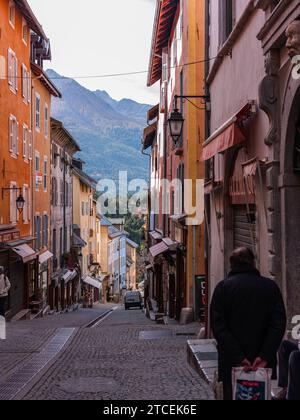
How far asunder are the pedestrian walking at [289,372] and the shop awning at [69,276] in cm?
3838

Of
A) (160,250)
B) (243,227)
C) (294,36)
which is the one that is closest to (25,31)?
(160,250)

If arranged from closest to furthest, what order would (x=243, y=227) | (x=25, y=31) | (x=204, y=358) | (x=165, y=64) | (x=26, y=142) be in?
(x=204, y=358) < (x=243, y=227) < (x=26, y=142) < (x=25, y=31) < (x=165, y=64)

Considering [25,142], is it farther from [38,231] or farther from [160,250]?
[160,250]

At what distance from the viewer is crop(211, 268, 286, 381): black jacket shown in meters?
5.62

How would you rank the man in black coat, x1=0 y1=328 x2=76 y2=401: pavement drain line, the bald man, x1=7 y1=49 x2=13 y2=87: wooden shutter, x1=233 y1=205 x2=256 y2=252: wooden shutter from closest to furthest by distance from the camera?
the man in black coat < the bald man < x1=0 y1=328 x2=76 y2=401: pavement drain line < x1=233 y1=205 x2=256 y2=252: wooden shutter < x1=7 y1=49 x2=13 y2=87: wooden shutter

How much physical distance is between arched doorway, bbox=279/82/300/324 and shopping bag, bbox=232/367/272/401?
9.08ft

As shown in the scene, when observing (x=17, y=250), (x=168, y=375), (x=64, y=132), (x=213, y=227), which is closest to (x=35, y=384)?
(x=168, y=375)

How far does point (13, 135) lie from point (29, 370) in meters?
18.0

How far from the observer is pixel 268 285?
566cm

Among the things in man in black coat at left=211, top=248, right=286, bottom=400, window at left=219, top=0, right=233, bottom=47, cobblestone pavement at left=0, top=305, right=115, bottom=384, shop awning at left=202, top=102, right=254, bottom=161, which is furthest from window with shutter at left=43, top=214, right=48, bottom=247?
man in black coat at left=211, top=248, right=286, bottom=400

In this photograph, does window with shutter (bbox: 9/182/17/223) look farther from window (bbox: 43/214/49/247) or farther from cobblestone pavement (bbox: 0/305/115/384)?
window (bbox: 43/214/49/247)

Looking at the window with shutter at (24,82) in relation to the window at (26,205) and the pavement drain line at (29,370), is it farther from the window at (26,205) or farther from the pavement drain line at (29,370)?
the pavement drain line at (29,370)

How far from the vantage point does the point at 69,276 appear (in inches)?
1802
